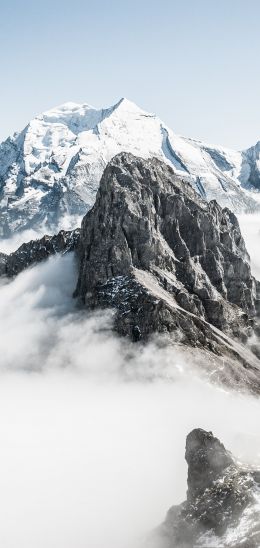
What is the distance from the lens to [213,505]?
12569cm

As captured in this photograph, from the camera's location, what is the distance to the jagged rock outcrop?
11794 cm

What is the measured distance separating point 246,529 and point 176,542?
17106mm

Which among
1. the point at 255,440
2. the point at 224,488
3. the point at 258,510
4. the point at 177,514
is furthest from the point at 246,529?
the point at 255,440

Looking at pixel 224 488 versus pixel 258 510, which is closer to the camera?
pixel 258 510

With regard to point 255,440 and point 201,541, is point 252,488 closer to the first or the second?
point 201,541

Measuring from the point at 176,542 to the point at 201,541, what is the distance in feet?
23.9

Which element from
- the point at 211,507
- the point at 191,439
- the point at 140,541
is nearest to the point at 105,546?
the point at 140,541

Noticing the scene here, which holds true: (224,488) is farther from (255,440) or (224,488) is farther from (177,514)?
(255,440)

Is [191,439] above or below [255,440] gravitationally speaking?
above

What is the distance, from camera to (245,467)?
13238 cm

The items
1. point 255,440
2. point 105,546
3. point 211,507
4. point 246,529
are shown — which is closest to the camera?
point 246,529

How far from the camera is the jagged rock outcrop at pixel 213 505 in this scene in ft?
387

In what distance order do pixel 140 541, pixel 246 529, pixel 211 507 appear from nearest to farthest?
1. pixel 246 529
2. pixel 211 507
3. pixel 140 541

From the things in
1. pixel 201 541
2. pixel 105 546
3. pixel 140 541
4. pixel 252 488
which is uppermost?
pixel 252 488
